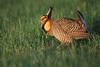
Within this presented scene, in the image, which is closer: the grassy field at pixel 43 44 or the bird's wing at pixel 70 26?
the grassy field at pixel 43 44

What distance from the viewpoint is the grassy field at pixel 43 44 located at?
6.00m

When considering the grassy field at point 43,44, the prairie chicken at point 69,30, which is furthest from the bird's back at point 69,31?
the grassy field at point 43,44

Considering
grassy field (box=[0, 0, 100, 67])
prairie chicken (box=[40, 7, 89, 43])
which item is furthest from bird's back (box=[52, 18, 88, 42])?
grassy field (box=[0, 0, 100, 67])

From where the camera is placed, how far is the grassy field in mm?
5996

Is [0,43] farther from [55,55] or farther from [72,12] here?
[72,12]

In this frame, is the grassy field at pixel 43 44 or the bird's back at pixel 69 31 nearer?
the grassy field at pixel 43 44

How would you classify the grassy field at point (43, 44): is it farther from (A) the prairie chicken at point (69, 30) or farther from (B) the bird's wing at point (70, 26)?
(B) the bird's wing at point (70, 26)

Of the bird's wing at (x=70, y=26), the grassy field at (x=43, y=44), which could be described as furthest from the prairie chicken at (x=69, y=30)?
the grassy field at (x=43, y=44)

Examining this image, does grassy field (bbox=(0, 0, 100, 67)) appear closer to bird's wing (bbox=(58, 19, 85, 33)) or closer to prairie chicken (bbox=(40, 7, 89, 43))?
prairie chicken (bbox=(40, 7, 89, 43))

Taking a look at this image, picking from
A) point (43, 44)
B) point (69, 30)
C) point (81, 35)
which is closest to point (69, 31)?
point (69, 30)

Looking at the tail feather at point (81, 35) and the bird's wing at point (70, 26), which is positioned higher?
the bird's wing at point (70, 26)

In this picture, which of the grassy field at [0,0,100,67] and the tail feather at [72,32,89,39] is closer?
the grassy field at [0,0,100,67]

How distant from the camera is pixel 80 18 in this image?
7.88m

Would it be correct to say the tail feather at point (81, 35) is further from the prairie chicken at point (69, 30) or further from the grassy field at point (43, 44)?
the grassy field at point (43, 44)
